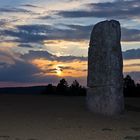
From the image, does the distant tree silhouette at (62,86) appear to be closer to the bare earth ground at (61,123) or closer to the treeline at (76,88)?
the treeline at (76,88)

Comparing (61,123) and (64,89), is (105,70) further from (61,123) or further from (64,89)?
(64,89)

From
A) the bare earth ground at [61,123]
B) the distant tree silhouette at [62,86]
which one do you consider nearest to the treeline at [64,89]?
the distant tree silhouette at [62,86]

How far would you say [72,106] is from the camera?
24000 mm

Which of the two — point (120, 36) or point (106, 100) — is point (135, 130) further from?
point (120, 36)

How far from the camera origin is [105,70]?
21.6m

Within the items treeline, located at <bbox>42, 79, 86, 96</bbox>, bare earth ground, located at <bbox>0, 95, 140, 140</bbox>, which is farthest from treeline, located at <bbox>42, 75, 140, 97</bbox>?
bare earth ground, located at <bbox>0, 95, 140, 140</bbox>

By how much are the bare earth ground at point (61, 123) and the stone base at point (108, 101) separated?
0.43 m

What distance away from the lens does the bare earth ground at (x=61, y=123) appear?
→ 15240 millimetres

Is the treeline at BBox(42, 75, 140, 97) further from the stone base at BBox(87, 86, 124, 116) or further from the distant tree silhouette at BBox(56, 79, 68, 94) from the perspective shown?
the stone base at BBox(87, 86, 124, 116)

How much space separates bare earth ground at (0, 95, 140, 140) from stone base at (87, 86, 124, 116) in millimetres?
430

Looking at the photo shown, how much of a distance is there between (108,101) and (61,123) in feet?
12.9

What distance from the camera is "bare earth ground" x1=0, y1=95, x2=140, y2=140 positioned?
600 inches

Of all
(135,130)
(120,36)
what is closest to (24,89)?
(120,36)

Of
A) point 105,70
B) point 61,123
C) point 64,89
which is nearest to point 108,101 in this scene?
point 105,70
